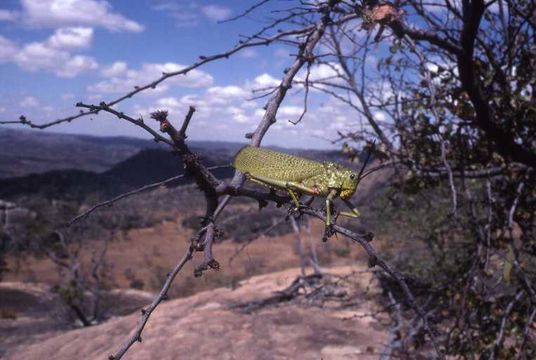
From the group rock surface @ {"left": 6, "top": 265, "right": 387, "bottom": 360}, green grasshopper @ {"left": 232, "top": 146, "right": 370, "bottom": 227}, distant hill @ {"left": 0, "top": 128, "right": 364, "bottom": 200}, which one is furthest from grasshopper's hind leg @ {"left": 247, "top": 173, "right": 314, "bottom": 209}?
rock surface @ {"left": 6, "top": 265, "right": 387, "bottom": 360}

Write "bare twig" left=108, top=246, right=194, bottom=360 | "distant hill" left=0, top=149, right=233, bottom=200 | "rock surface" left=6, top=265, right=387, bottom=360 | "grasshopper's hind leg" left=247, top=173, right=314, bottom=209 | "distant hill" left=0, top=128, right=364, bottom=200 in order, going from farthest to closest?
"distant hill" left=0, top=128, right=364, bottom=200
"distant hill" left=0, top=149, right=233, bottom=200
"rock surface" left=6, top=265, right=387, bottom=360
"grasshopper's hind leg" left=247, top=173, right=314, bottom=209
"bare twig" left=108, top=246, right=194, bottom=360

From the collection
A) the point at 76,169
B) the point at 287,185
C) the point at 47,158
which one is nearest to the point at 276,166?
the point at 287,185

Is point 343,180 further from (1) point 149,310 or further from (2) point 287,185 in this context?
(1) point 149,310

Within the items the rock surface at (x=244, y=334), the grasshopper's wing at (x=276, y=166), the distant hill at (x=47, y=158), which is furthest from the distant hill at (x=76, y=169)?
the rock surface at (x=244, y=334)

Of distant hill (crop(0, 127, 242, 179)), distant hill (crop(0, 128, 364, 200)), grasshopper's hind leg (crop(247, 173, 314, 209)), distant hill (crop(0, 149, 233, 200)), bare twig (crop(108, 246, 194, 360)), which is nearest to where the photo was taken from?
bare twig (crop(108, 246, 194, 360))

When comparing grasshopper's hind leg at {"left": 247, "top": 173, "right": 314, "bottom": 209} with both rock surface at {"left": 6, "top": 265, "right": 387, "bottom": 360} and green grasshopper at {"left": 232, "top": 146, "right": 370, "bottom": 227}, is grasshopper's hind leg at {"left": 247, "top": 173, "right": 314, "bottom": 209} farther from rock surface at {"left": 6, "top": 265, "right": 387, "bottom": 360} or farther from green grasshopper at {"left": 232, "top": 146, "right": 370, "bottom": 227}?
rock surface at {"left": 6, "top": 265, "right": 387, "bottom": 360}

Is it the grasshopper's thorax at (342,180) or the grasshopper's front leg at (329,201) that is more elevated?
the grasshopper's thorax at (342,180)

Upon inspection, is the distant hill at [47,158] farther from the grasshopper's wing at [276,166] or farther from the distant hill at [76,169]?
the grasshopper's wing at [276,166]
